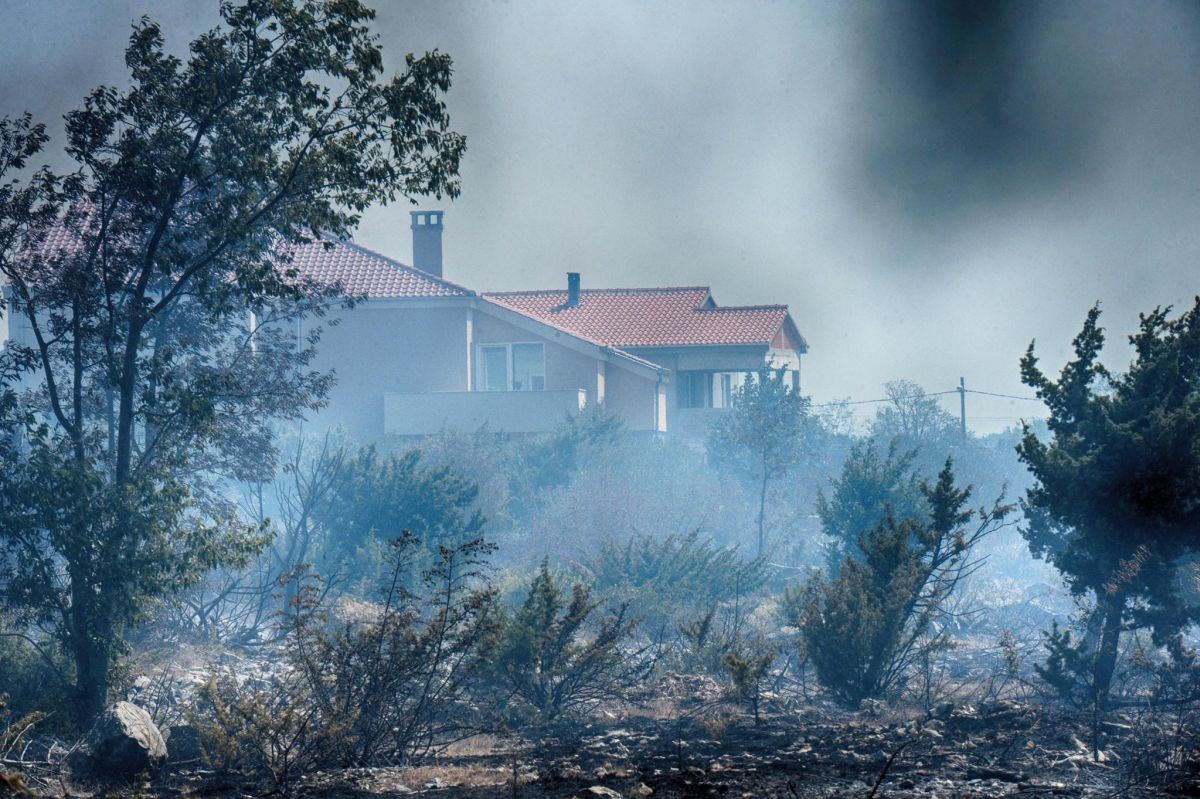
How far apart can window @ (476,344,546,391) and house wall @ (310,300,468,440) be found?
1421mm

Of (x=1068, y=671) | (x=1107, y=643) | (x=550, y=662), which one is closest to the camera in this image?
(x=550, y=662)

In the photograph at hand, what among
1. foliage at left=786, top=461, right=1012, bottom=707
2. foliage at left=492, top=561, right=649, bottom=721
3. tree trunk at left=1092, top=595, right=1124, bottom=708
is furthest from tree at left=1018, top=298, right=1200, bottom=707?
foliage at left=492, top=561, right=649, bottom=721

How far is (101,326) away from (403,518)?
1063cm

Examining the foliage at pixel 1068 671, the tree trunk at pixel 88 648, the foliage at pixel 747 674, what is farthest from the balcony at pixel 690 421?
the tree trunk at pixel 88 648

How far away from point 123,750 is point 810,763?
18.5 feet

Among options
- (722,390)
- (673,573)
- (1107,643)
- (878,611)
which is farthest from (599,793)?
(722,390)

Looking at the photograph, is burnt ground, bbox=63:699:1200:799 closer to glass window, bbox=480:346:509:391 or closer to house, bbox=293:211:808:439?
house, bbox=293:211:808:439

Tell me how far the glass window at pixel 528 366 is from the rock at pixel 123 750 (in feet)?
88.1

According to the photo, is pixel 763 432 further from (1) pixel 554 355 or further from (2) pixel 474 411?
(2) pixel 474 411

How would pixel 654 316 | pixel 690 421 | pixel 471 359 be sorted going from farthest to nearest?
pixel 654 316, pixel 690 421, pixel 471 359

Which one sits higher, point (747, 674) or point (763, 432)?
point (763, 432)

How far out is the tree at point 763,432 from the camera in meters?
31.8

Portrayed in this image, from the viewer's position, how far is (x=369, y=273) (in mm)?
37344

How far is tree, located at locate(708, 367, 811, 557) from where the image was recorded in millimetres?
31750
